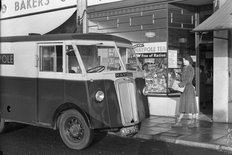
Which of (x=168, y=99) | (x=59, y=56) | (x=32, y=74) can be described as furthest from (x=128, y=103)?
(x=168, y=99)

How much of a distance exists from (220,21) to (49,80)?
14.2 feet

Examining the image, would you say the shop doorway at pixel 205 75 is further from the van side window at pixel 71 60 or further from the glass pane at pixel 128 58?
the van side window at pixel 71 60

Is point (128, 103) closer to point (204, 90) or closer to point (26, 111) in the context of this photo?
point (26, 111)

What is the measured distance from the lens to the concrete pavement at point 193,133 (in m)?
7.42

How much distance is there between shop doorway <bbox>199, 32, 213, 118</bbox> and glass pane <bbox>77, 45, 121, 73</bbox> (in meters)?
4.76

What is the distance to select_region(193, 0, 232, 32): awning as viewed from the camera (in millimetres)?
8406

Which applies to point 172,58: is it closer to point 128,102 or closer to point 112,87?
point 128,102

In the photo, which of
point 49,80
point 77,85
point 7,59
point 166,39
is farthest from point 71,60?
point 166,39

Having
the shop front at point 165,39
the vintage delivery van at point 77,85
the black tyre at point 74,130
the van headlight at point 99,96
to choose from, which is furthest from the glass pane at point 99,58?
the shop front at point 165,39

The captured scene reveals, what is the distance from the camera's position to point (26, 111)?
26.3 ft

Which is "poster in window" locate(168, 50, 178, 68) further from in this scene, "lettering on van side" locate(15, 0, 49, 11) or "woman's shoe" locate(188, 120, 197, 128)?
"lettering on van side" locate(15, 0, 49, 11)

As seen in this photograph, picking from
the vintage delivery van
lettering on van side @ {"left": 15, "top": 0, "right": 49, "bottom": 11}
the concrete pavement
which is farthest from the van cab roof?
lettering on van side @ {"left": 15, "top": 0, "right": 49, "bottom": 11}

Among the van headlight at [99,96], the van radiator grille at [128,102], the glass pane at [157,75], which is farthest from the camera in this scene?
the glass pane at [157,75]

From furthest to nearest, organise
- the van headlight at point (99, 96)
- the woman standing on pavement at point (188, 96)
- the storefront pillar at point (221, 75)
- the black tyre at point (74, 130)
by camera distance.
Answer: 1. the storefront pillar at point (221, 75)
2. the woman standing on pavement at point (188, 96)
3. the black tyre at point (74, 130)
4. the van headlight at point (99, 96)
